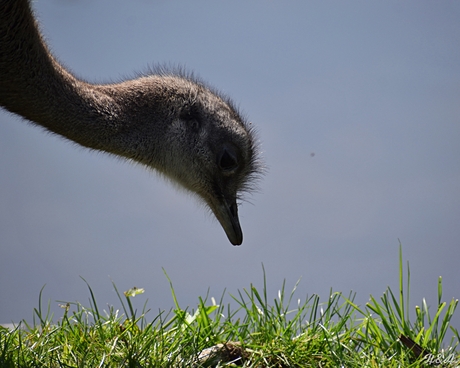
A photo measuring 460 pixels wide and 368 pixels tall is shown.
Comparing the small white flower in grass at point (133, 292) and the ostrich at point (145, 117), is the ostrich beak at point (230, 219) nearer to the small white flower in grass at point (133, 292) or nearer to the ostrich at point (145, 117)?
the ostrich at point (145, 117)

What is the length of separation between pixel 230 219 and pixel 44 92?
1.26m

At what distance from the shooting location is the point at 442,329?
3.21m

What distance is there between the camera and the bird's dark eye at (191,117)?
4008mm

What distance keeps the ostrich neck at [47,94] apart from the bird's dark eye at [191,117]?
35 centimetres

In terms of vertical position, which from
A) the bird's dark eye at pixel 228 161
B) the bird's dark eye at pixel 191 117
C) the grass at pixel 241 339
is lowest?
the grass at pixel 241 339

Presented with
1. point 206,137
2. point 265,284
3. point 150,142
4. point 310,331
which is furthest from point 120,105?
point 310,331

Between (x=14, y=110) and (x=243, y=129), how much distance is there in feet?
4.36

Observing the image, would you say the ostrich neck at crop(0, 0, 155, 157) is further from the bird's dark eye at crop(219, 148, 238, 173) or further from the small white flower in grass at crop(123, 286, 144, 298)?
the small white flower in grass at crop(123, 286, 144, 298)

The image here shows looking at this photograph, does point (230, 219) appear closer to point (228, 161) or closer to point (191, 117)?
point (228, 161)

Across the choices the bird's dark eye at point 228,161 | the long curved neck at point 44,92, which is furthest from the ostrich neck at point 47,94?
the bird's dark eye at point 228,161

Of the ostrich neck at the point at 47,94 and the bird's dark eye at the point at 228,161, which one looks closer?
the ostrich neck at the point at 47,94

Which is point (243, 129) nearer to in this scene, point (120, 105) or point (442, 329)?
point (120, 105)

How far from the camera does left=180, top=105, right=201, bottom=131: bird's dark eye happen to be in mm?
4008

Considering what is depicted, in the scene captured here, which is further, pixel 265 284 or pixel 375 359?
pixel 265 284
